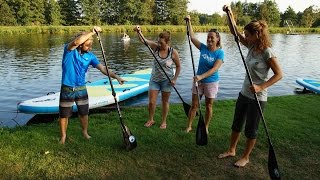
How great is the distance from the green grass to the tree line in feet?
221

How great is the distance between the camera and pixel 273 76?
15.8 ft

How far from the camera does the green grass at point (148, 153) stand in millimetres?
5188

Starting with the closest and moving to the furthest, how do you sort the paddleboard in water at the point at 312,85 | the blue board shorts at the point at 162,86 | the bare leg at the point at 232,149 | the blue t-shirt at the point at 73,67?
the bare leg at the point at 232,149
the blue t-shirt at the point at 73,67
the blue board shorts at the point at 162,86
the paddleboard in water at the point at 312,85

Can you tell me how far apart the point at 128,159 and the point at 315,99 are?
7.66 m

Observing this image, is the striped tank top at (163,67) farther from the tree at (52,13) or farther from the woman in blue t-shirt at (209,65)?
the tree at (52,13)

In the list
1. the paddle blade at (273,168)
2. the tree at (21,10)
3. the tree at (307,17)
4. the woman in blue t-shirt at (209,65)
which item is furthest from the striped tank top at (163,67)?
the tree at (307,17)

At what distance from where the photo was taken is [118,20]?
283 ft

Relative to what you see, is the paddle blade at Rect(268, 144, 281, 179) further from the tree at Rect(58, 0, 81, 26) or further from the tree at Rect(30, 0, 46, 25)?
the tree at Rect(58, 0, 81, 26)

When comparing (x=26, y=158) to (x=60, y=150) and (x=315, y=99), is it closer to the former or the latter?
(x=60, y=150)

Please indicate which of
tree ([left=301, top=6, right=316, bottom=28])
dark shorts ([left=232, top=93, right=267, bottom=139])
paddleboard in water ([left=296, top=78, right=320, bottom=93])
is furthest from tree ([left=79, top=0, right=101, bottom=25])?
dark shorts ([left=232, top=93, right=267, bottom=139])

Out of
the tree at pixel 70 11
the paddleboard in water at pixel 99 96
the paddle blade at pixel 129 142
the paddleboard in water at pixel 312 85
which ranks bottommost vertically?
the paddleboard in water at pixel 99 96

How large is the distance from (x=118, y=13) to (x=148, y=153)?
275 ft

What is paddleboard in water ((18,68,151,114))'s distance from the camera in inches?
399

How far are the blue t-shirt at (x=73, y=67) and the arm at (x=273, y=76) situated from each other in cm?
319
